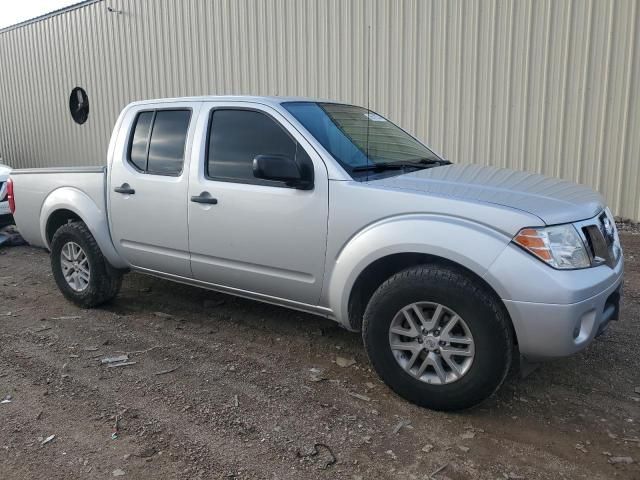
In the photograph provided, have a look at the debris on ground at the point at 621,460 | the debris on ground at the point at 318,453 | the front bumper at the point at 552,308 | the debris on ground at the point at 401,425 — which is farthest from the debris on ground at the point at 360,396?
the debris on ground at the point at 621,460

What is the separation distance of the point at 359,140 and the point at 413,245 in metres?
1.11

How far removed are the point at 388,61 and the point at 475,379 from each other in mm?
7054

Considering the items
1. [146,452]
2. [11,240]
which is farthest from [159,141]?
[11,240]

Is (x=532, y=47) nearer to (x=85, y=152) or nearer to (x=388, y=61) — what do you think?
(x=388, y=61)

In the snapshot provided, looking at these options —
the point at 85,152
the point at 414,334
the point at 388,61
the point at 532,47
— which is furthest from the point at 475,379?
the point at 85,152

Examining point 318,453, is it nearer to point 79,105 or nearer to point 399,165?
point 399,165

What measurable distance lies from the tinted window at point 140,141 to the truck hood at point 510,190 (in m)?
2.16

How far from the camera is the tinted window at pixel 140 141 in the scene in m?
4.73

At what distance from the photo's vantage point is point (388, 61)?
9172 millimetres

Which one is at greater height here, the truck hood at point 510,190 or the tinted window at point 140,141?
the tinted window at point 140,141

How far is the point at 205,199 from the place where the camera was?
4160mm

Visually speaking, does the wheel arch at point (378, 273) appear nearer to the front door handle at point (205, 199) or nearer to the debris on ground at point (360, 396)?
the debris on ground at point (360, 396)

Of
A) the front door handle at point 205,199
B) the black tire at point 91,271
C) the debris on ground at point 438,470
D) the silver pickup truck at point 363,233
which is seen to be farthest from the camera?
the black tire at point 91,271

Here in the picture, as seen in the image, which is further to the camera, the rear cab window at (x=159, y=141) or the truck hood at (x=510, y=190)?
the rear cab window at (x=159, y=141)
